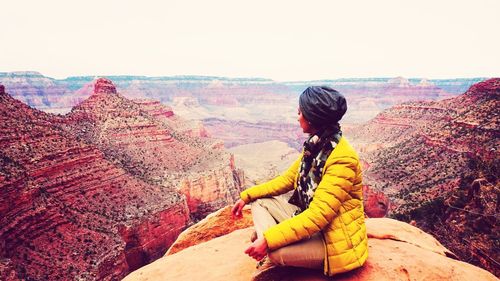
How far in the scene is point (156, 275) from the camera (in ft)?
23.5

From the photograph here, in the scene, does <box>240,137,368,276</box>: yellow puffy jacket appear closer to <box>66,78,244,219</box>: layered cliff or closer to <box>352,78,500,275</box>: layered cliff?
<box>352,78,500,275</box>: layered cliff

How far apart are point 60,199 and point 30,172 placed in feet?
9.26

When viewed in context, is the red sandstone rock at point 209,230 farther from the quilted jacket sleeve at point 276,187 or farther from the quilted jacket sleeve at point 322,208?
the quilted jacket sleeve at point 322,208

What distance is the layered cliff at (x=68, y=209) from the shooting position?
1697cm

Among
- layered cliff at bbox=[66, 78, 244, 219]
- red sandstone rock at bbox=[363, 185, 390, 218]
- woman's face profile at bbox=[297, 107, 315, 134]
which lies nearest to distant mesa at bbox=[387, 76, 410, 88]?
layered cliff at bbox=[66, 78, 244, 219]

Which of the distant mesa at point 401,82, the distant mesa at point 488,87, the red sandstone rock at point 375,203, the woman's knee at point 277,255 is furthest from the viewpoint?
the distant mesa at point 401,82

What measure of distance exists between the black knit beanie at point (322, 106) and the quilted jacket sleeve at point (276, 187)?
1.27m

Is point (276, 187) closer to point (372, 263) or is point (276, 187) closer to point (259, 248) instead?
point (259, 248)

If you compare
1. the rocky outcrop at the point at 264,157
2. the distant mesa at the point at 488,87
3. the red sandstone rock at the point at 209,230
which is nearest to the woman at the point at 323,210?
the red sandstone rock at the point at 209,230

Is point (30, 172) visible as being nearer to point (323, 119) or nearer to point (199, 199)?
point (199, 199)

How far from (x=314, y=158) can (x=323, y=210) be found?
87 centimetres

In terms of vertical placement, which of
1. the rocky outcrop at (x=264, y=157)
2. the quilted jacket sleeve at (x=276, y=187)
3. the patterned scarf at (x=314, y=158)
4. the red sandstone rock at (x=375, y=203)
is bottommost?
the rocky outcrop at (x=264, y=157)

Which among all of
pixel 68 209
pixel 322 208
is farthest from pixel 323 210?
pixel 68 209

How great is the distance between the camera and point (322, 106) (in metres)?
4.18
